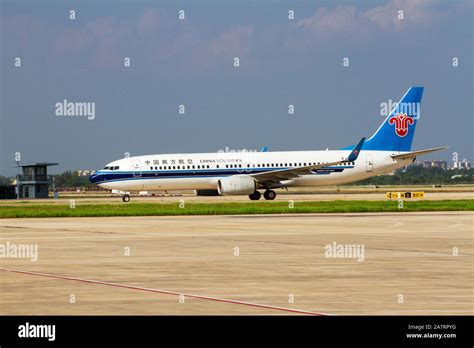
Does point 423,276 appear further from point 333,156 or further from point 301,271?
point 333,156

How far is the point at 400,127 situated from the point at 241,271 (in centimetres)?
6114

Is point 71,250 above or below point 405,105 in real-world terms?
below

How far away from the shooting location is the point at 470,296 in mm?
15492

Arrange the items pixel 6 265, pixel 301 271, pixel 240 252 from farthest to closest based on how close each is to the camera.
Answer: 1. pixel 240 252
2. pixel 6 265
3. pixel 301 271

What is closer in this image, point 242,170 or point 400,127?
point 242,170

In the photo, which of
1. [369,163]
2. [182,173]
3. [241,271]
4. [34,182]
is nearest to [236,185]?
[182,173]

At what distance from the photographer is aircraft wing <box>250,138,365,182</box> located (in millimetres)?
71125

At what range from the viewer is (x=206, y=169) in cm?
7319

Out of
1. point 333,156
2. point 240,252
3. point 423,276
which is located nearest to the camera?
point 423,276

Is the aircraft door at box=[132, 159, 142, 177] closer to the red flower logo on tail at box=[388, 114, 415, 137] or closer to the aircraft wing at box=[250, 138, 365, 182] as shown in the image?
the aircraft wing at box=[250, 138, 365, 182]

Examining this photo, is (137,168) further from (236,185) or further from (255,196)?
(255,196)

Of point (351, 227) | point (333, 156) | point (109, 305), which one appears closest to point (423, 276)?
point (109, 305)
